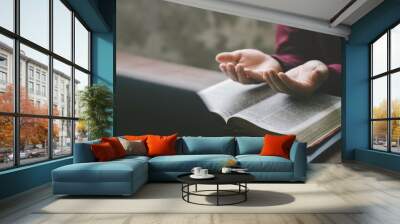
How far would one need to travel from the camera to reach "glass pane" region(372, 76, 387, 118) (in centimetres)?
881

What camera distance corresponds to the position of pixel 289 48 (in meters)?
9.53

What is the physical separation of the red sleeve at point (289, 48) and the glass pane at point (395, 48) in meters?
1.97

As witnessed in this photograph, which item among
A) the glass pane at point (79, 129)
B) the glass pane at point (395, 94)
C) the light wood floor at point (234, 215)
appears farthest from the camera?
the glass pane at point (395, 94)

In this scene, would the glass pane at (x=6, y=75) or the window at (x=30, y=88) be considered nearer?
the glass pane at (x=6, y=75)

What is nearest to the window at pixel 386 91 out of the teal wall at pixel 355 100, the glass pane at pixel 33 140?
the teal wall at pixel 355 100

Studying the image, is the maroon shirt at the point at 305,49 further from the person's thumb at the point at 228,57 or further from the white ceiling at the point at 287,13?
the person's thumb at the point at 228,57

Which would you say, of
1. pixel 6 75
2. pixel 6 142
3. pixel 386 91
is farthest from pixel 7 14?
pixel 386 91

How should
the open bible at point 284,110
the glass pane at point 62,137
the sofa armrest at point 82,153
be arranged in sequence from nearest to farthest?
the sofa armrest at point 82,153 → the glass pane at point 62,137 → the open bible at point 284,110

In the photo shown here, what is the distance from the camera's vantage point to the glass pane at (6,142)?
491 cm

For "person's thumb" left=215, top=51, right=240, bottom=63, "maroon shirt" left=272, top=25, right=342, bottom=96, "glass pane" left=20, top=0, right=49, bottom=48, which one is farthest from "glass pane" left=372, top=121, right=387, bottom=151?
"glass pane" left=20, top=0, right=49, bottom=48

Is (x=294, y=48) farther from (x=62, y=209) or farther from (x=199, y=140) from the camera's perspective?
(x=62, y=209)

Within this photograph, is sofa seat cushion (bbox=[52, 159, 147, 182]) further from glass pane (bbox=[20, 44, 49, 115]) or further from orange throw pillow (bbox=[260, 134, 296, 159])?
orange throw pillow (bbox=[260, 134, 296, 159])

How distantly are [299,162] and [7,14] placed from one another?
476cm

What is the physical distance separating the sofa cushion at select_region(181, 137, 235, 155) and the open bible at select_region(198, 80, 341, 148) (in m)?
2.41
